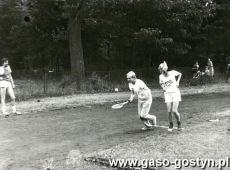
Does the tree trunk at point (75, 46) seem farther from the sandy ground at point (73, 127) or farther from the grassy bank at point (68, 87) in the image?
the sandy ground at point (73, 127)

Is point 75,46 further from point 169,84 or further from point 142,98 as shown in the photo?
point 169,84

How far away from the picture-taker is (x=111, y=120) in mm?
15914

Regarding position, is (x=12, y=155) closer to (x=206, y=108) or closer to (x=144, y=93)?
(x=144, y=93)

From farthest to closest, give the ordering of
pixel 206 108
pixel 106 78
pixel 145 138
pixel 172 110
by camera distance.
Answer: pixel 106 78 < pixel 206 108 < pixel 172 110 < pixel 145 138

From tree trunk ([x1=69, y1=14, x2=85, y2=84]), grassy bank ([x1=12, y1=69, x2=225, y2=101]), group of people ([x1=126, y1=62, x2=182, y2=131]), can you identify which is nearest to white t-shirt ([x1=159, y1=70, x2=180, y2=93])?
group of people ([x1=126, y1=62, x2=182, y2=131])

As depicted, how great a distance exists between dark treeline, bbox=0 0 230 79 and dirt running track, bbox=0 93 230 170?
11418 millimetres

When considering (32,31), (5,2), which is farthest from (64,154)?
(5,2)

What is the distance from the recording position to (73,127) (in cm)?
1452

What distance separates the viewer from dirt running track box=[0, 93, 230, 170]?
10852mm

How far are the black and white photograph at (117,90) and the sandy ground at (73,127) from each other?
0.09 feet

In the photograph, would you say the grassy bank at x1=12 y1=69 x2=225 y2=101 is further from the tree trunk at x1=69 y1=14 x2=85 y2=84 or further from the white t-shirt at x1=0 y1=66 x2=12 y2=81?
the white t-shirt at x1=0 y1=66 x2=12 y2=81

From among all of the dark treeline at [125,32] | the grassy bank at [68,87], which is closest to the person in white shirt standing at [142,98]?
the grassy bank at [68,87]

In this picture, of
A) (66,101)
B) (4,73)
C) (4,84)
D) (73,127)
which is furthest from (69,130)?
(66,101)

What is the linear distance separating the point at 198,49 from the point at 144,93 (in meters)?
25.1
